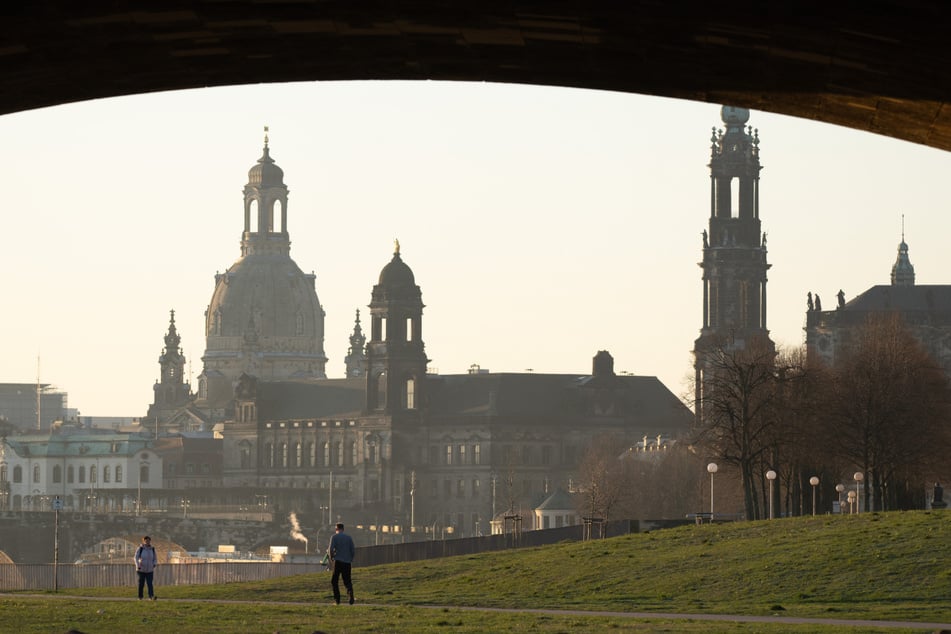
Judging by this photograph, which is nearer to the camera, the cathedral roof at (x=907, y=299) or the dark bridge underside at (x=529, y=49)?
the dark bridge underside at (x=529, y=49)

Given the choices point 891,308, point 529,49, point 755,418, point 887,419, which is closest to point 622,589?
point 529,49

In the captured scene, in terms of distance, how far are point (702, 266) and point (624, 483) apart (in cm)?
3084

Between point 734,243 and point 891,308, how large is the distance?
1549 cm

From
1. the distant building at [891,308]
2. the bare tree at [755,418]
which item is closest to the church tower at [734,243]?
the distant building at [891,308]

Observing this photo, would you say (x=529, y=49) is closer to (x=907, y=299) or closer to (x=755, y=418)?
(x=755, y=418)

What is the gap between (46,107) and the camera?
18.7 meters

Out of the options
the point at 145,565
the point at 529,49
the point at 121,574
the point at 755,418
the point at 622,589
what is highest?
the point at 529,49

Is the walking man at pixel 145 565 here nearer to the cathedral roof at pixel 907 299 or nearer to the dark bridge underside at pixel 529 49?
the dark bridge underside at pixel 529 49

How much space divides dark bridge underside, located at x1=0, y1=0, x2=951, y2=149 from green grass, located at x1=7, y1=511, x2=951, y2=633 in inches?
363

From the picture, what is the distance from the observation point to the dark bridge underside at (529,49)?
15.4 metres

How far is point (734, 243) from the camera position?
187000 millimetres

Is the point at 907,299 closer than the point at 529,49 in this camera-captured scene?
No

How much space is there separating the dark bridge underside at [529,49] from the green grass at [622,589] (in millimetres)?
9223

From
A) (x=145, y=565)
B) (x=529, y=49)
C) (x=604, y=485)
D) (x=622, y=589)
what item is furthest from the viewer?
(x=604, y=485)
